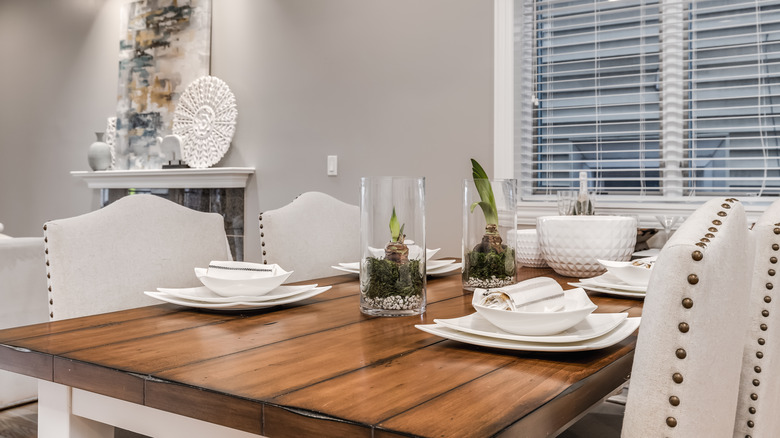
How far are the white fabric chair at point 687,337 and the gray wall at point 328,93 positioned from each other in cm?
228

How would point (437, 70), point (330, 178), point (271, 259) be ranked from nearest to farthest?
1. point (271, 259)
2. point (437, 70)
3. point (330, 178)

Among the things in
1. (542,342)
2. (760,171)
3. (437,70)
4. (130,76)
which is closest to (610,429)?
(542,342)

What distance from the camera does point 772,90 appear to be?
2.52 m

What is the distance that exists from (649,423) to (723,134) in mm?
2251

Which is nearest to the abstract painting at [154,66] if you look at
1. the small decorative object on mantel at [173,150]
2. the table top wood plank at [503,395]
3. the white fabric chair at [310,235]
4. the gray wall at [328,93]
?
the small decorative object on mantel at [173,150]

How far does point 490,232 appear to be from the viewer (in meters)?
1.42

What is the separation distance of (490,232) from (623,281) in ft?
1.19

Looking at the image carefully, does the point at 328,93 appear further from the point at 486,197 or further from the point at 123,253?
the point at 486,197

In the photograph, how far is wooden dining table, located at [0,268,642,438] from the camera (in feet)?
2.22

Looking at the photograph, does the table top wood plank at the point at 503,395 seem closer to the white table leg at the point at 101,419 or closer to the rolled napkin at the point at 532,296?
the rolled napkin at the point at 532,296

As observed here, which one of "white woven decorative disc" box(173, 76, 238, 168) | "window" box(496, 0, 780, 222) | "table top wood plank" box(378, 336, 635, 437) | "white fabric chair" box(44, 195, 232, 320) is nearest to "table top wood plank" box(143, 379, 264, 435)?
"table top wood plank" box(378, 336, 635, 437)

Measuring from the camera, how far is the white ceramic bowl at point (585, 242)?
175cm

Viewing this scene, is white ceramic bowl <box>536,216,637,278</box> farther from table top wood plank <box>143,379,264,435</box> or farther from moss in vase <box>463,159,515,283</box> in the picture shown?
table top wood plank <box>143,379,264,435</box>

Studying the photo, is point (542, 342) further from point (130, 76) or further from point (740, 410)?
point (130, 76)
